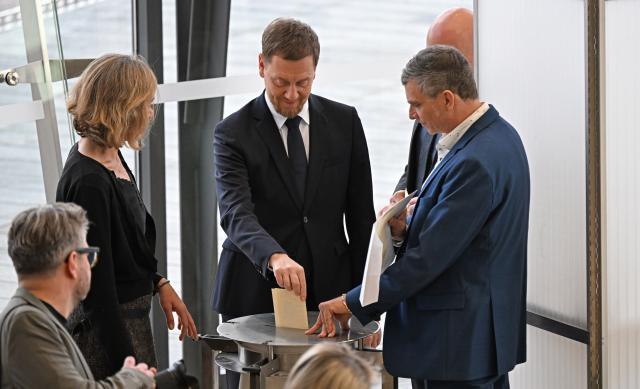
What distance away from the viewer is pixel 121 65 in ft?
9.76

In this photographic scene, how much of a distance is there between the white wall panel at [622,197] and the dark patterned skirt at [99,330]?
4.85 ft

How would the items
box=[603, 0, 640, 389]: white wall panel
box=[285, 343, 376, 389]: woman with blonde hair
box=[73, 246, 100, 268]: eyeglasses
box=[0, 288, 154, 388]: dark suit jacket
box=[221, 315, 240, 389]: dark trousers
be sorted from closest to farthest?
box=[285, 343, 376, 389]: woman with blonde hair
box=[0, 288, 154, 388]: dark suit jacket
box=[73, 246, 100, 268]: eyeglasses
box=[603, 0, 640, 389]: white wall panel
box=[221, 315, 240, 389]: dark trousers

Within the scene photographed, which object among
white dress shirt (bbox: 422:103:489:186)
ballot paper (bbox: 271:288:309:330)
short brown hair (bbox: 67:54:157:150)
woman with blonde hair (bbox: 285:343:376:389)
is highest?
short brown hair (bbox: 67:54:157:150)

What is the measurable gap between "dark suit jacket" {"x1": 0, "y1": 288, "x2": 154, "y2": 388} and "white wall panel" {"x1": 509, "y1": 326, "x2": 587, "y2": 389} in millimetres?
1832

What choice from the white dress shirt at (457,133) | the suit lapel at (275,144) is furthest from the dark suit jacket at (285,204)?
the white dress shirt at (457,133)

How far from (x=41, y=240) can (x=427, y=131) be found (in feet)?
4.85

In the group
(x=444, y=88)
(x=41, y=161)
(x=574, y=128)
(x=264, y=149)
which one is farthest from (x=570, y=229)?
(x=41, y=161)

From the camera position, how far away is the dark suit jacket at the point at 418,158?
11.5 feet

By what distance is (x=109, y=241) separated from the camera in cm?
284

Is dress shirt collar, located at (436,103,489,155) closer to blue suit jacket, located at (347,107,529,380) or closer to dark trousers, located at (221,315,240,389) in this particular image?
blue suit jacket, located at (347,107,529,380)

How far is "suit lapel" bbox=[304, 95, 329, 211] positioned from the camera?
3.57m

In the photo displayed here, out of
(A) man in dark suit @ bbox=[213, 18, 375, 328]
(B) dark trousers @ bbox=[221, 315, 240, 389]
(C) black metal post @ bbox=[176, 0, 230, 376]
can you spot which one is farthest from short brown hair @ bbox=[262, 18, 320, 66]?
(C) black metal post @ bbox=[176, 0, 230, 376]

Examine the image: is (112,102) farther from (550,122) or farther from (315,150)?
(550,122)

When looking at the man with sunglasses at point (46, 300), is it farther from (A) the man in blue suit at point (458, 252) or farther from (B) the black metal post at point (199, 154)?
(B) the black metal post at point (199, 154)
